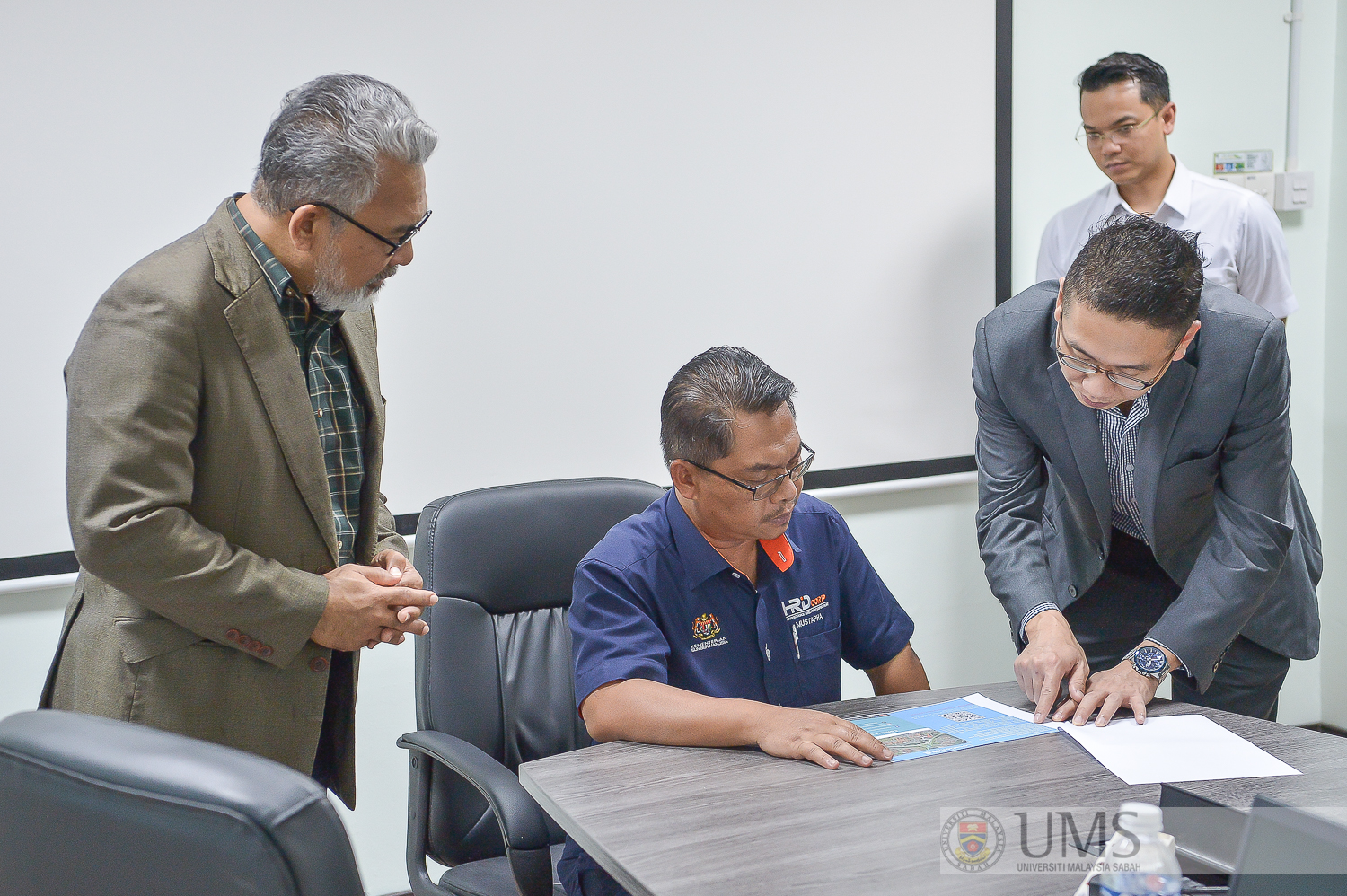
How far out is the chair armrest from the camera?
1.48 metres

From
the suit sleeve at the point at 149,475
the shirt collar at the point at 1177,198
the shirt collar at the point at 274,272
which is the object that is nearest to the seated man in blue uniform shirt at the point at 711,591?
the suit sleeve at the point at 149,475

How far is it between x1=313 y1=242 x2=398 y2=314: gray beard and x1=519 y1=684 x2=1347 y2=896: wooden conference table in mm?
702

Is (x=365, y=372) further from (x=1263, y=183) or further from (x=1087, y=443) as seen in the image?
(x=1263, y=183)

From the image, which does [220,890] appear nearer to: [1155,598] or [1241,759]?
[1241,759]

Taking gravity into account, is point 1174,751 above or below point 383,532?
below

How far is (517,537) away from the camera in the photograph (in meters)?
1.92

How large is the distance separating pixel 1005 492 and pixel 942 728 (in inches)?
22.8

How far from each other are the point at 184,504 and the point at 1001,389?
1.35 metres

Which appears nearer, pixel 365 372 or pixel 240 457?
pixel 240 457

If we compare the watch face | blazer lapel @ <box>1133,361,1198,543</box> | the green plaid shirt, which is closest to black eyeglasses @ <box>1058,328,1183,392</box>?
blazer lapel @ <box>1133,361,1198,543</box>

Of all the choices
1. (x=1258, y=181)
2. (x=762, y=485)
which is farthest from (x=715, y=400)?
(x=1258, y=181)

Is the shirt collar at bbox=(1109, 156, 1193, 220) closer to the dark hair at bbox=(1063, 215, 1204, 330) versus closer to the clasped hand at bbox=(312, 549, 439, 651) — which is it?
the dark hair at bbox=(1063, 215, 1204, 330)

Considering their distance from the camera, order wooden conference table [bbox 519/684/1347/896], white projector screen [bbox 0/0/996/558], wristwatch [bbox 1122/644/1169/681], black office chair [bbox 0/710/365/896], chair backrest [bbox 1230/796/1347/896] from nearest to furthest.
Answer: black office chair [bbox 0/710/365/896] < chair backrest [bbox 1230/796/1347/896] < wooden conference table [bbox 519/684/1347/896] < wristwatch [bbox 1122/644/1169/681] < white projector screen [bbox 0/0/996/558]

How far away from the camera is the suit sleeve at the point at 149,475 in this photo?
52.6 inches
